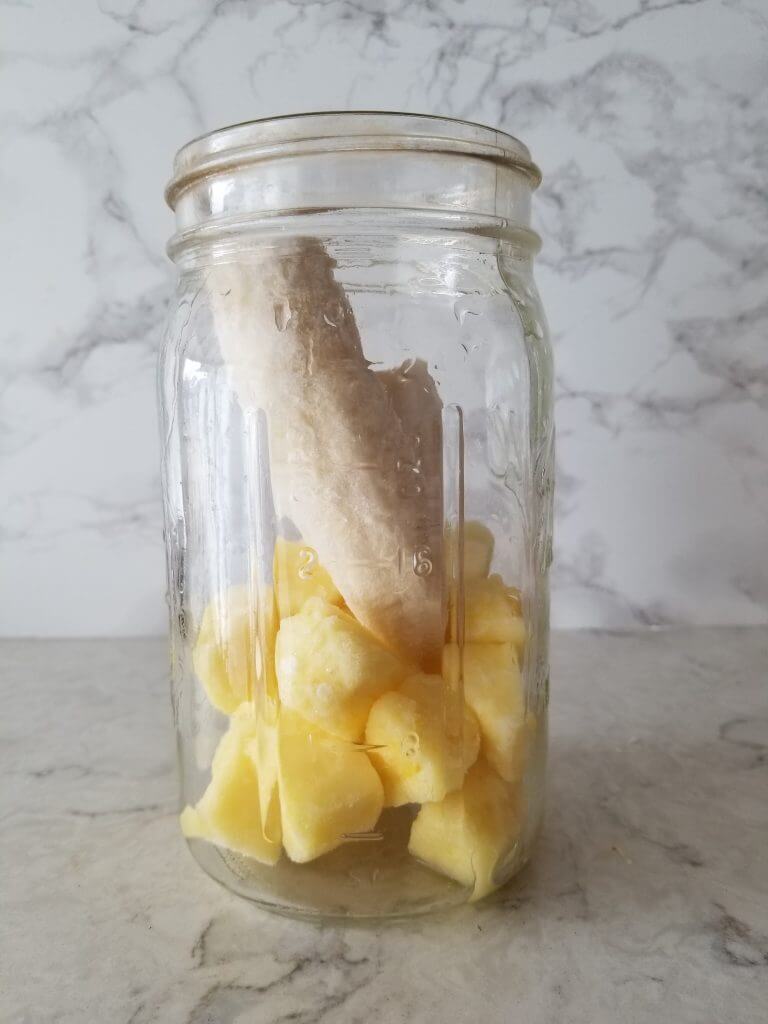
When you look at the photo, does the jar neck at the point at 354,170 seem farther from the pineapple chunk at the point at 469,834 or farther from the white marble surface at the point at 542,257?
the white marble surface at the point at 542,257

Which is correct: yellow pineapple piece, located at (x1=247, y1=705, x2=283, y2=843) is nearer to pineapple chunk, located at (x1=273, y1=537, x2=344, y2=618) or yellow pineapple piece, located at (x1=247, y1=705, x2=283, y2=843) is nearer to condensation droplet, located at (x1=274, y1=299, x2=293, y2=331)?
pineapple chunk, located at (x1=273, y1=537, x2=344, y2=618)

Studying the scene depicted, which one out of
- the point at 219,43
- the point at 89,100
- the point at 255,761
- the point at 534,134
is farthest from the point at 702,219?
the point at 255,761

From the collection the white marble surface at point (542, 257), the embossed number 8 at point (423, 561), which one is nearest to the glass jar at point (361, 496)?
the embossed number 8 at point (423, 561)

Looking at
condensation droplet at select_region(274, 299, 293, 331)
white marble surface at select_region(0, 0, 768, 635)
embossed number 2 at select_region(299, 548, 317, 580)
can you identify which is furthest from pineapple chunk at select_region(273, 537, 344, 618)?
white marble surface at select_region(0, 0, 768, 635)

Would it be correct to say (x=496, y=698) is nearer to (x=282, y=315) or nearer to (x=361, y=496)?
(x=361, y=496)

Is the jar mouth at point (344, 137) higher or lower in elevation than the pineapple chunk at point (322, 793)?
higher

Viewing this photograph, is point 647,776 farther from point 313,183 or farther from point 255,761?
point 313,183
